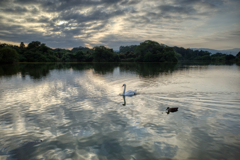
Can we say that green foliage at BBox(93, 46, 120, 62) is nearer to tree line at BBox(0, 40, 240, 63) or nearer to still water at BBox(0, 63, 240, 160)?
tree line at BBox(0, 40, 240, 63)

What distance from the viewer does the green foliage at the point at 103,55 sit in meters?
94.4

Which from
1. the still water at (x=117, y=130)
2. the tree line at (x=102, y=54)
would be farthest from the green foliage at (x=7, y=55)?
the still water at (x=117, y=130)

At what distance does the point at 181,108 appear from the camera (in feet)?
28.9

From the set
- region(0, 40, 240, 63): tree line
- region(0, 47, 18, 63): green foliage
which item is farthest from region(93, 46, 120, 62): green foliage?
region(0, 47, 18, 63): green foliage

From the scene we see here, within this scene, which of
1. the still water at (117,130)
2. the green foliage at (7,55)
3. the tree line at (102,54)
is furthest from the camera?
the tree line at (102,54)

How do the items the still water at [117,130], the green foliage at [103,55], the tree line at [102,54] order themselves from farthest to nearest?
the green foliage at [103,55] < the tree line at [102,54] < the still water at [117,130]

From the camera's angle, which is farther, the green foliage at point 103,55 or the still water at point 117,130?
the green foliage at point 103,55

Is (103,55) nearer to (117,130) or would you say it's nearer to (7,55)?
(7,55)

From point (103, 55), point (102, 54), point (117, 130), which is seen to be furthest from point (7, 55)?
point (117, 130)

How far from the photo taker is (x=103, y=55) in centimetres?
9494

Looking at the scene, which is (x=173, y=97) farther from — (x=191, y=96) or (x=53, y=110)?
(x=53, y=110)

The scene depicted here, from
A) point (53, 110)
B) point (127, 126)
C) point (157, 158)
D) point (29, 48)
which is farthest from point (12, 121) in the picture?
point (29, 48)

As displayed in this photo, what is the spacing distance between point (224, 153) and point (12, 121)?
8802mm

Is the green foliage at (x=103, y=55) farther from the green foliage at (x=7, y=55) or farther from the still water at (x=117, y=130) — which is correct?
the still water at (x=117, y=130)
